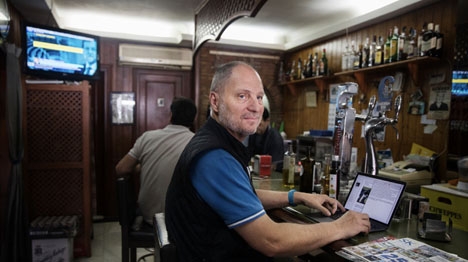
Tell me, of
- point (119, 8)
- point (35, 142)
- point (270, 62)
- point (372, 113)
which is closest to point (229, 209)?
point (372, 113)

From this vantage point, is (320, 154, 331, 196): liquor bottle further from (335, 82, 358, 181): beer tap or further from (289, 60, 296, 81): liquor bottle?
(289, 60, 296, 81): liquor bottle

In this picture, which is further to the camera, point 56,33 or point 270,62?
point 270,62

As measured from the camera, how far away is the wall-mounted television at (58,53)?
288 centimetres

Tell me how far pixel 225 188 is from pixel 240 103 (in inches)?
13.8

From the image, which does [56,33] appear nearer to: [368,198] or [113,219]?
[113,219]

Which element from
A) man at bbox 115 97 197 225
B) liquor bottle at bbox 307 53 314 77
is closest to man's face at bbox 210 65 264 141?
man at bbox 115 97 197 225

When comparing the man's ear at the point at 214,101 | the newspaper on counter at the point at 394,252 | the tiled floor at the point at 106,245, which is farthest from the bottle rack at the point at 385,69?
the tiled floor at the point at 106,245

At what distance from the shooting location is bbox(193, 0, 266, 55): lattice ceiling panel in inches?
84.0

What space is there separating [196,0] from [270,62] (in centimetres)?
193

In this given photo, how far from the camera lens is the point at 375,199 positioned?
4.41 feet

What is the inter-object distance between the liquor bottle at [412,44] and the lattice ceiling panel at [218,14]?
1.70 meters

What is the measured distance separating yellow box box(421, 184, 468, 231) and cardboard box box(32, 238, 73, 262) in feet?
9.77

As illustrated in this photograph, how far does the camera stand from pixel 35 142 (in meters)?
3.05

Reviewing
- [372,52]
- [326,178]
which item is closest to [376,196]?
[326,178]
